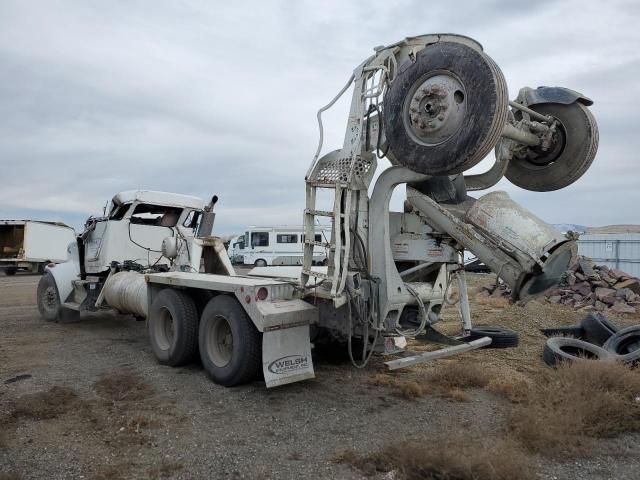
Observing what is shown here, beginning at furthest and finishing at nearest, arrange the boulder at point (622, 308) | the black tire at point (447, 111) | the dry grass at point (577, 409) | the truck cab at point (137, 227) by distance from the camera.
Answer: the boulder at point (622, 308), the truck cab at point (137, 227), the dry grass at point (577, 409), the black tire at point (447, 111)

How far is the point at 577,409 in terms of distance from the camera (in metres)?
4.74

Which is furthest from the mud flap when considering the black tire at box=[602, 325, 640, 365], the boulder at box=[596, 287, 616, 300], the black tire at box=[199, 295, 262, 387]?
the boulder at box=[596, 287, 616, 300]

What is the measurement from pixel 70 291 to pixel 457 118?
8.56 meters

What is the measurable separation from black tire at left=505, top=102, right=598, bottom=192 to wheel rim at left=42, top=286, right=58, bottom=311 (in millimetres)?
8772

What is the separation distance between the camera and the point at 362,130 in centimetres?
551

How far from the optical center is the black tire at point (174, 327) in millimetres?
6496

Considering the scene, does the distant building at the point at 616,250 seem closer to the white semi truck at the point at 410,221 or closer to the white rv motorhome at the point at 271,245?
the white rv motorhome at the point at 271,245

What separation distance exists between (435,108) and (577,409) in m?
2.89

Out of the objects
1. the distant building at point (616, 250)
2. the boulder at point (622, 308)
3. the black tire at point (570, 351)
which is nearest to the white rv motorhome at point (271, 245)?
the distant building at point (616, 250)

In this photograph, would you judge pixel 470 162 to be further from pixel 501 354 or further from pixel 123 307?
pixel 123 307

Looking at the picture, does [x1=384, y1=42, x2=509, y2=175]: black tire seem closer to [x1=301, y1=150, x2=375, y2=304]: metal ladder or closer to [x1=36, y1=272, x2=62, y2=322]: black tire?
[x1=301, y1=150, x2=375, y2=304]: metal ladder

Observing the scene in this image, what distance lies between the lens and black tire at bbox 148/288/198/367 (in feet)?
21.3

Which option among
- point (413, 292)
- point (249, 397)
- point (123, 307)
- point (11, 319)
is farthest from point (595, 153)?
point (11, 319)

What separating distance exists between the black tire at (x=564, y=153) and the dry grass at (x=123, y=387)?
15.0ft
